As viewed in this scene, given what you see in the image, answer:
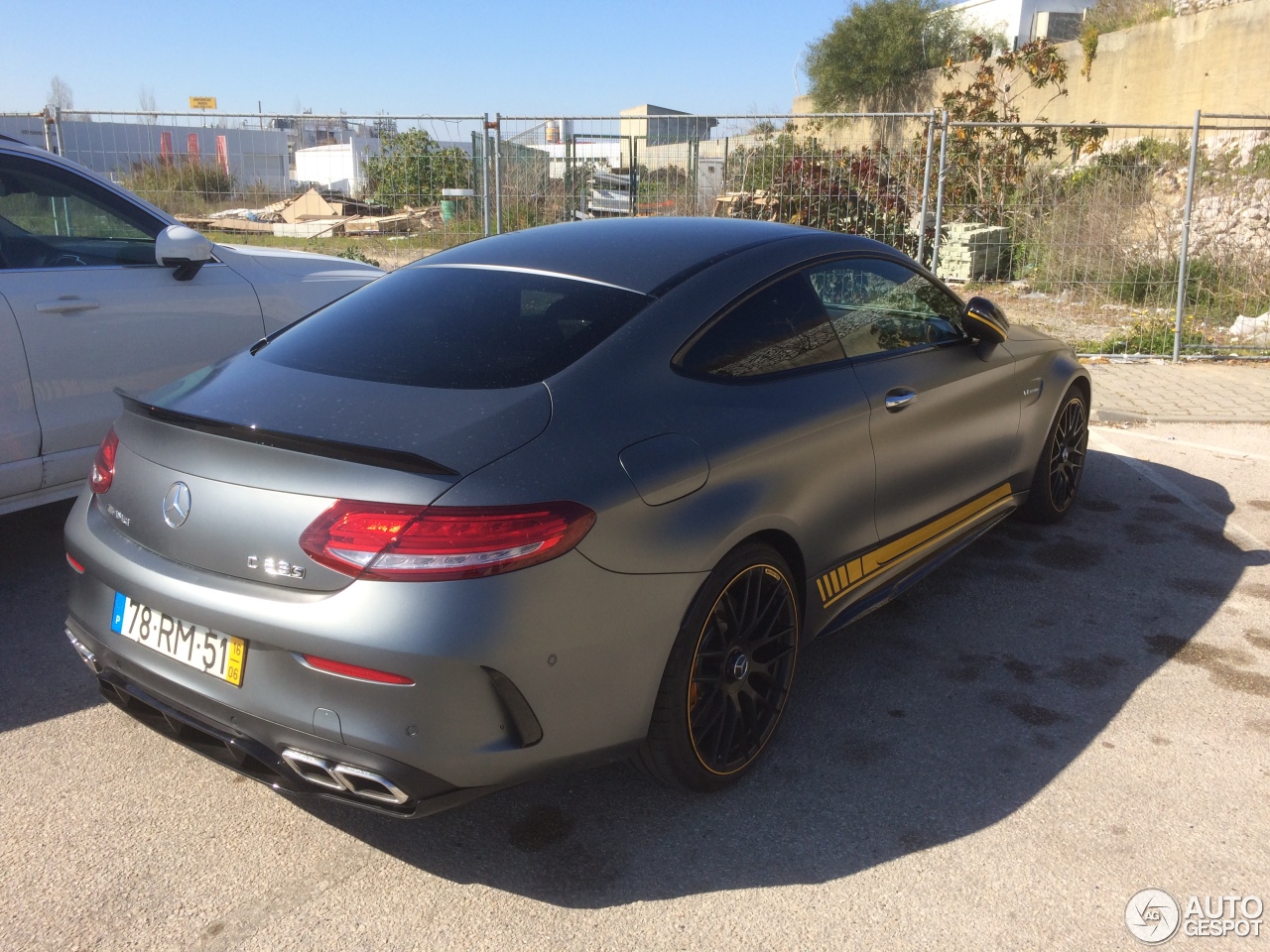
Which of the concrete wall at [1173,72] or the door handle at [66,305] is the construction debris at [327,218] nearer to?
the door handle at [66,305]

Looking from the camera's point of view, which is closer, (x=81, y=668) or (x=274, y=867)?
(x=274, y=867)

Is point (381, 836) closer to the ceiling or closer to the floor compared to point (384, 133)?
closer to the floor

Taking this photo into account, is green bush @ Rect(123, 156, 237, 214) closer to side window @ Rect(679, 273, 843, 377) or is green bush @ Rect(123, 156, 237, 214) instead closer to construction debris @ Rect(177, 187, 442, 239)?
construction debris @ Rect(177, 187, 442, 239)

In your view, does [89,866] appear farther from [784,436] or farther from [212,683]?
[784,436]

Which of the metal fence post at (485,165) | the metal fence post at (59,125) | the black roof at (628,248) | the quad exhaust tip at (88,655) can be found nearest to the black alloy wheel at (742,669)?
the black roof at (628,248)

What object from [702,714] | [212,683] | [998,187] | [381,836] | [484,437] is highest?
[998,187]

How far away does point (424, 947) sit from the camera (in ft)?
8.07

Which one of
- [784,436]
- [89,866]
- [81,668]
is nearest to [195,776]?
[89,866]

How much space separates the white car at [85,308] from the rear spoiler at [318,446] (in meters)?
2.03

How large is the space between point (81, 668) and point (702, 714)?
2.41 meters

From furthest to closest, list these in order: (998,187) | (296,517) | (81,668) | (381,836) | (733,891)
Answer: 1. (998,187)
2. (81,668)
3. (381,836)
4. (733,891)
5. (296,517)

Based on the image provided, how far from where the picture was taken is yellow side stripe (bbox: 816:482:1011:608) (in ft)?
11.5

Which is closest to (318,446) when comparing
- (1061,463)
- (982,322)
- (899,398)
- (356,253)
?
(899,398)

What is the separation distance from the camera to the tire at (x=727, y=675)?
2.79 meters
